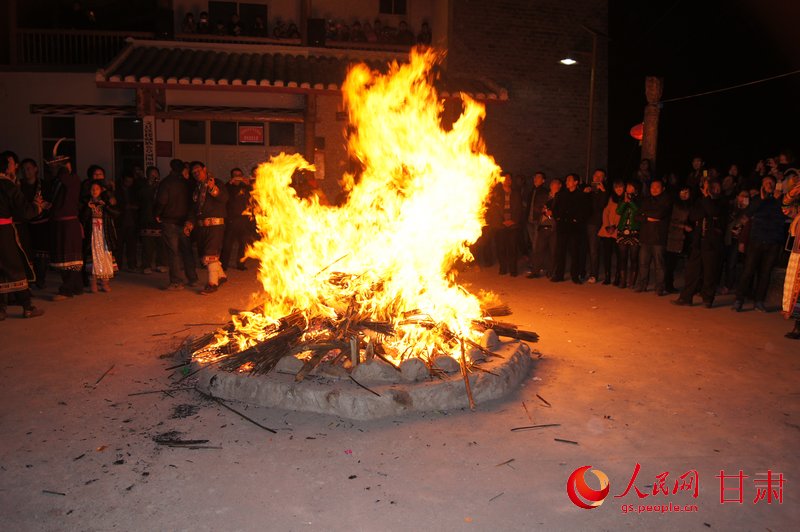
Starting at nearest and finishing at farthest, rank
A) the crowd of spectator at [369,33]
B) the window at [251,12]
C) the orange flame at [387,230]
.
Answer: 1. the orange flame at [387,230]
2. the crowd of spectator at [369,33]
3. the window at [251,12]

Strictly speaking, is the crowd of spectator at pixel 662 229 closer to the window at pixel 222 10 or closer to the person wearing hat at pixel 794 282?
the person wearing hat at pixel 794 282

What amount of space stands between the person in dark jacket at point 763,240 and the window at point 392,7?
10.1 metres

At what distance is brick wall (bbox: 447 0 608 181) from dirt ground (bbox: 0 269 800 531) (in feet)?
29.6

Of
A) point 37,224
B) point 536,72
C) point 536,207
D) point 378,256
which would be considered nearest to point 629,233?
point 536,207

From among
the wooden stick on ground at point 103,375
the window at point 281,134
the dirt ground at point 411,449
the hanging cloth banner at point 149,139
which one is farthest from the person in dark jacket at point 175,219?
the window at point 281,134

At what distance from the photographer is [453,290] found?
21.7 ft

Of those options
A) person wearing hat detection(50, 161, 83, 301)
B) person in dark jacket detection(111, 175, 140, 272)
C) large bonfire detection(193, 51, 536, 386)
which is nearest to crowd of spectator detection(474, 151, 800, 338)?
large bonfire detection(193, 51, 536, 386)

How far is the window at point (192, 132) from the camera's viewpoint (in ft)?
47.0

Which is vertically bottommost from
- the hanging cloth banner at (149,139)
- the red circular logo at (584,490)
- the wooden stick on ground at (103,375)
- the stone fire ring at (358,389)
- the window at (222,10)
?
the red circular logo at (584,490)

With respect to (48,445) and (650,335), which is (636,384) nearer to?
(650,335)

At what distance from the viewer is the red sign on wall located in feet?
47.4

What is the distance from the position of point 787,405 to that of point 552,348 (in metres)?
2.31

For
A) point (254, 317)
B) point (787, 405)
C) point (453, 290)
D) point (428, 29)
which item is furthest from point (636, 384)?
point (428, 29)

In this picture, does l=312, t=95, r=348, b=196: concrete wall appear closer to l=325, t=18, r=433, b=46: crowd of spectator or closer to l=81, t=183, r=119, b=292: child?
l=325, t=18, r=433, b=46: crowd of spectator
